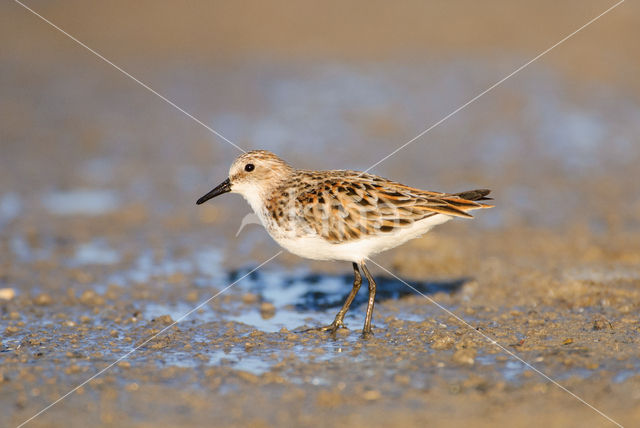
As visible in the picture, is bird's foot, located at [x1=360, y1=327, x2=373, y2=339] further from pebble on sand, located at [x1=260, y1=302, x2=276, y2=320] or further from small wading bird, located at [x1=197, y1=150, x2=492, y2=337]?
pebble on sand, located at [x1=260, y1=302, x2=276, y2=320]

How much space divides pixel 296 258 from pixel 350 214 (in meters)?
3.50

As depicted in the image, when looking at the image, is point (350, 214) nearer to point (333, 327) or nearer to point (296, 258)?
point (333, 327)

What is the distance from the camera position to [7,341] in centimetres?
743

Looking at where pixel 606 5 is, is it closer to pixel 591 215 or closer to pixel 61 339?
pixel 591 215

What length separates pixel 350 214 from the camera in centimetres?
737

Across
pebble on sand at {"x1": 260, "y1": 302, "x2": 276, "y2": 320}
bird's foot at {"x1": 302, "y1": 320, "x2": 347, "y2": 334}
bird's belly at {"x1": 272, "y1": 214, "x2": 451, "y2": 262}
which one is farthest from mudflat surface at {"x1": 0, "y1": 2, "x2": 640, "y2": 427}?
bird's belly at {"x1": 272, "y1": 214, "x2": 451, "y2": 262}

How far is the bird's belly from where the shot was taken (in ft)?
24.3

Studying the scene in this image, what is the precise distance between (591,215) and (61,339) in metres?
7.84

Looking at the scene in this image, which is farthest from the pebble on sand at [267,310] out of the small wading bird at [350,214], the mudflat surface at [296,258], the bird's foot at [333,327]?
the small wading bird at [350,214]

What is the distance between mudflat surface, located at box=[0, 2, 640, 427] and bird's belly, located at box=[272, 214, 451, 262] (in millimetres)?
817

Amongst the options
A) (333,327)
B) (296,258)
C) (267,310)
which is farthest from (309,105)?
(333,327)

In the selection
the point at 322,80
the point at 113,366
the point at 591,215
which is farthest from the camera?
the point at 322,80

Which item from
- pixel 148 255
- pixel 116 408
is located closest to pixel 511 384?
pixel 116 408

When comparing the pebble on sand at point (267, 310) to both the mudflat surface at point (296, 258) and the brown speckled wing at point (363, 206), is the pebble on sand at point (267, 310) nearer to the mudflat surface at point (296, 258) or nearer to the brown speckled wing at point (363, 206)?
the mudflat surface at point (296, 258)
